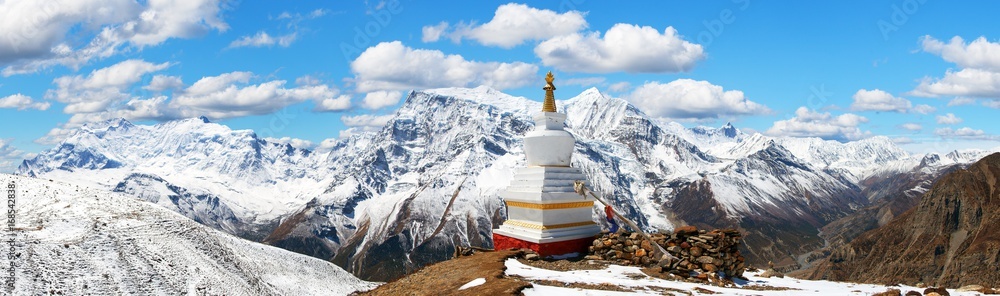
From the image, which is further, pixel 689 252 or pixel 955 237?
pixel 955 237

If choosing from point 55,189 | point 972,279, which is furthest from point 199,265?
point 972,279

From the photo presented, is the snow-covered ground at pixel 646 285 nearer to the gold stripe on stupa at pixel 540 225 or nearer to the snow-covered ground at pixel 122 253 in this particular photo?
the gold stripe on stupa at pixel 540 225

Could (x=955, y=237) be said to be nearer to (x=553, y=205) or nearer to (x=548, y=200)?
(x=553, y=205)

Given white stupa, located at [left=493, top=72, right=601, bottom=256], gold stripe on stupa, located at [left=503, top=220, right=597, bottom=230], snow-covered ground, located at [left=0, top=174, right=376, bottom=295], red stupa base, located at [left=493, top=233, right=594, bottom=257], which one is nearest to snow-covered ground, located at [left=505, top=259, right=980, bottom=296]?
red stupa base, located at [left=493, top=233, right=594, bottom=257]

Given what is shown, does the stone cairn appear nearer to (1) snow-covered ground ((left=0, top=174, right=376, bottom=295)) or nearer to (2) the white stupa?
(2) the white stupa

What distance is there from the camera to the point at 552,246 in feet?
94.7

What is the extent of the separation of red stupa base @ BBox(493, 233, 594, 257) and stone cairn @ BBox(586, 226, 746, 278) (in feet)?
5.58

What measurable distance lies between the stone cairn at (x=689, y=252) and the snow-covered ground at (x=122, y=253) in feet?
107

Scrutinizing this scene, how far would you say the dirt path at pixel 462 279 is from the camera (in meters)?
19.9

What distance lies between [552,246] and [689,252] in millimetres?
6205

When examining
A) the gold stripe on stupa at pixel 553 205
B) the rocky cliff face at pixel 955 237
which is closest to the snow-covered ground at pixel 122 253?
the gold stripe on stupa at pixel 553 205

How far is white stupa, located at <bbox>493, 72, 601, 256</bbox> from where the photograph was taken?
29.3 metres

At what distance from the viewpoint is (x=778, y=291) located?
74.2ft

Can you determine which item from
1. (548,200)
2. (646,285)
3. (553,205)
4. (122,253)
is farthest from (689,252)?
(122,253)
